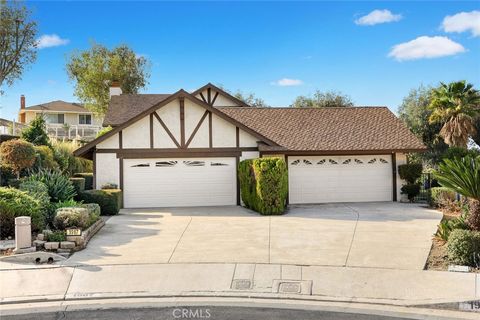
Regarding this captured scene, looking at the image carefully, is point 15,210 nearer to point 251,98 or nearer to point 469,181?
point 469,181

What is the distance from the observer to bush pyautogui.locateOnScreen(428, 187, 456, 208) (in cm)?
1934

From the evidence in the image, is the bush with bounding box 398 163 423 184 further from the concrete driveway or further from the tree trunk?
the tree trunk

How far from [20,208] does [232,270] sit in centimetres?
637

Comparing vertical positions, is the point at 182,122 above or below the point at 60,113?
below

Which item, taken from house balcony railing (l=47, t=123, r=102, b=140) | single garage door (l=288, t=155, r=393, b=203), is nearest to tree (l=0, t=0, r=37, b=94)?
house balcony railing (l=47, t=123, r=102, b=140)

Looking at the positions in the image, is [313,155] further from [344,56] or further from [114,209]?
[114,209]

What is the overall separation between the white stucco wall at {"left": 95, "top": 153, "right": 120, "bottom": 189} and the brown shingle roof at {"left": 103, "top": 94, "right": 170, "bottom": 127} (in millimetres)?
9726

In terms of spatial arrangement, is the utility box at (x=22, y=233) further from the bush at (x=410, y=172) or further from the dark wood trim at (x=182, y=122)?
the bush at (x=410, y=172)

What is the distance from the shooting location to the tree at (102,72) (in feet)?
148

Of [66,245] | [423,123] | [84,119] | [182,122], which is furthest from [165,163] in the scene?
[84,119]

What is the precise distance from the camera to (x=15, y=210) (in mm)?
12656

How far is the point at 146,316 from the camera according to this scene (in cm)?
764

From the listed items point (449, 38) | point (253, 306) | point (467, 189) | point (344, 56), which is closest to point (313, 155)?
point (344, 56)

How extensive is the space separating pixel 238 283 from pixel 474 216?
595 centimetres
